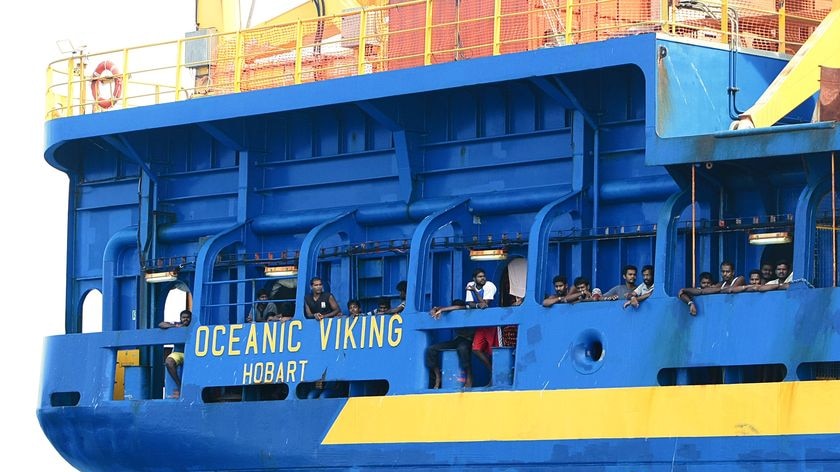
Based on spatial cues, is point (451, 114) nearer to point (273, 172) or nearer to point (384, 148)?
point (384, 148)

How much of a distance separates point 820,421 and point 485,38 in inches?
296

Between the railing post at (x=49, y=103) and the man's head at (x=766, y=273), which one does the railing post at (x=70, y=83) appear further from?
the man's head at (x=766, y=273)

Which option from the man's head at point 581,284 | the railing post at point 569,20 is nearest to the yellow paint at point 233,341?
the man's head at point 581,284

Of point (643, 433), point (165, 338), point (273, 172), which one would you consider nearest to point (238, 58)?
point (273, 172)

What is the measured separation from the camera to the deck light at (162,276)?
2825cm

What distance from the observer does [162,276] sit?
28.3m

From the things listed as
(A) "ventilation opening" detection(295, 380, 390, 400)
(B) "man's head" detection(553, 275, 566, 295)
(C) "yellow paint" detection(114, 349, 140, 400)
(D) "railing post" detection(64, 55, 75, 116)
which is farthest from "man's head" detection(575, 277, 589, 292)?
(D) "railing post" detection(64, 55, 75, 116)

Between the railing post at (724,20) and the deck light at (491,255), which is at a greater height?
the railing post at (724,20)

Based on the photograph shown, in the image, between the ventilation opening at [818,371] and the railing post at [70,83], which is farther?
the railing post at [70,83]

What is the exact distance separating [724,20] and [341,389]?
6327mm

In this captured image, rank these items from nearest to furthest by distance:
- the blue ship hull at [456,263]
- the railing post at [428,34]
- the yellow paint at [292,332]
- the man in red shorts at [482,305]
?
1. the blue ship hull at [456,263]
2. the man in red shorts at [482,305]
3. the railing post at [428,34]
4. the yellow paint at [292,332]

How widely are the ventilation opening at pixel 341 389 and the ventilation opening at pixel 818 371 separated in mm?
5575

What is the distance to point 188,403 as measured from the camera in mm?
26578

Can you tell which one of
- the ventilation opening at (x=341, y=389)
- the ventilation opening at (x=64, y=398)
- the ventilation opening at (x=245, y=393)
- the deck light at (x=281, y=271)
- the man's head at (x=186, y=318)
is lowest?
the ventilation opening at (x=64, y=398)
